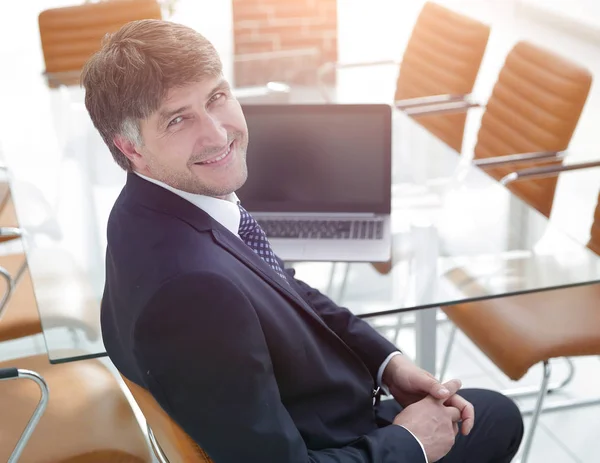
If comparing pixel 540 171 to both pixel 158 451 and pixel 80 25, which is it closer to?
pixel 158 451

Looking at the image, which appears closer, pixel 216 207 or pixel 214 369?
pixel 214 369

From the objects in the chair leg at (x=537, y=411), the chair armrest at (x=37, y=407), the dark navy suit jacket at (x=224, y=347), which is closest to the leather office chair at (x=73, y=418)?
the chair armrest at (x=37, y=407)

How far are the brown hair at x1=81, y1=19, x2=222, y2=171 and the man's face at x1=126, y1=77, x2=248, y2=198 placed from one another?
0.06 ft

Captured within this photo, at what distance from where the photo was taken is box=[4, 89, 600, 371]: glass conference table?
1.91 metres

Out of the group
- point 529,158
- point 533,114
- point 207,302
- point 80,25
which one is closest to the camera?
point 207,302

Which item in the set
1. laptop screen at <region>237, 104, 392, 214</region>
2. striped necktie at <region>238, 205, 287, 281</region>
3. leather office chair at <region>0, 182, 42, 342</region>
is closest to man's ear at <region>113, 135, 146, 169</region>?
striped necktie at <region>238, 205, 287, 281</region>

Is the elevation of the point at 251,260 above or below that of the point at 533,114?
above

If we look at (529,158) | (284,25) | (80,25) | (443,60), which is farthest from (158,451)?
(284,25)

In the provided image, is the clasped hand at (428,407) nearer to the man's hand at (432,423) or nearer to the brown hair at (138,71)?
the man's hand at (432,423)

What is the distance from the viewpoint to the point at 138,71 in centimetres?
131

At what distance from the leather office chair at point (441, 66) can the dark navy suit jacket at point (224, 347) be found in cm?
172

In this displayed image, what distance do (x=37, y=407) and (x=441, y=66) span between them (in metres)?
2.13

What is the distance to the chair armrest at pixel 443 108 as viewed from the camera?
3.02 m

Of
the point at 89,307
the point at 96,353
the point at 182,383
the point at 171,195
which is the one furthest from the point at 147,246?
the point at 89,307
